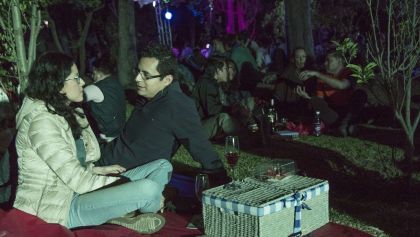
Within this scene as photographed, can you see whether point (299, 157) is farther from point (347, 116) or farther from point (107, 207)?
point (107, 207)

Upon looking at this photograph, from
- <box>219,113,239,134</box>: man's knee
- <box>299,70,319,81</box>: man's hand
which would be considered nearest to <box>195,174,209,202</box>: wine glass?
<box>219,113,239,134</box>: man's knee

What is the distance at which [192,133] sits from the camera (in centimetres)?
441

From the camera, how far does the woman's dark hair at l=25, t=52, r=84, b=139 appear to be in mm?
3799

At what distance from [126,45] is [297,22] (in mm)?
6741

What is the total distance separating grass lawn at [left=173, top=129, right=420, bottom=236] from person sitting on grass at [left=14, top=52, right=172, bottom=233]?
5.79 feet

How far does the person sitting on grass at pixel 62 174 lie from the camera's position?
143 inches

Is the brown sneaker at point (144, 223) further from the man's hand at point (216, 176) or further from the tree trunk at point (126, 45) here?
the tree trunk at point (126, 45)

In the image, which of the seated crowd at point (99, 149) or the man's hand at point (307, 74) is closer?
the seated crowd at point (99, 149)

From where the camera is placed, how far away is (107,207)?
3975 millimetres

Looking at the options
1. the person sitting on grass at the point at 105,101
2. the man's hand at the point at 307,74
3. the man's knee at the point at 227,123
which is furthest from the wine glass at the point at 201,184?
the man's hand at the point at 307,74

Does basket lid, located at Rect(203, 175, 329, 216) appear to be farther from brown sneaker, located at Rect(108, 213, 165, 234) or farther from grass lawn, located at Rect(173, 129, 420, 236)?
grass lawn, located at Rect(173, 129, 420, 236)

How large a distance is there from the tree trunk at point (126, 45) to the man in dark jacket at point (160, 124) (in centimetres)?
1314

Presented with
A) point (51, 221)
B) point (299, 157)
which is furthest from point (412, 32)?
point (51, 221)

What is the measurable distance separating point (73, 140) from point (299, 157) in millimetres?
4012
